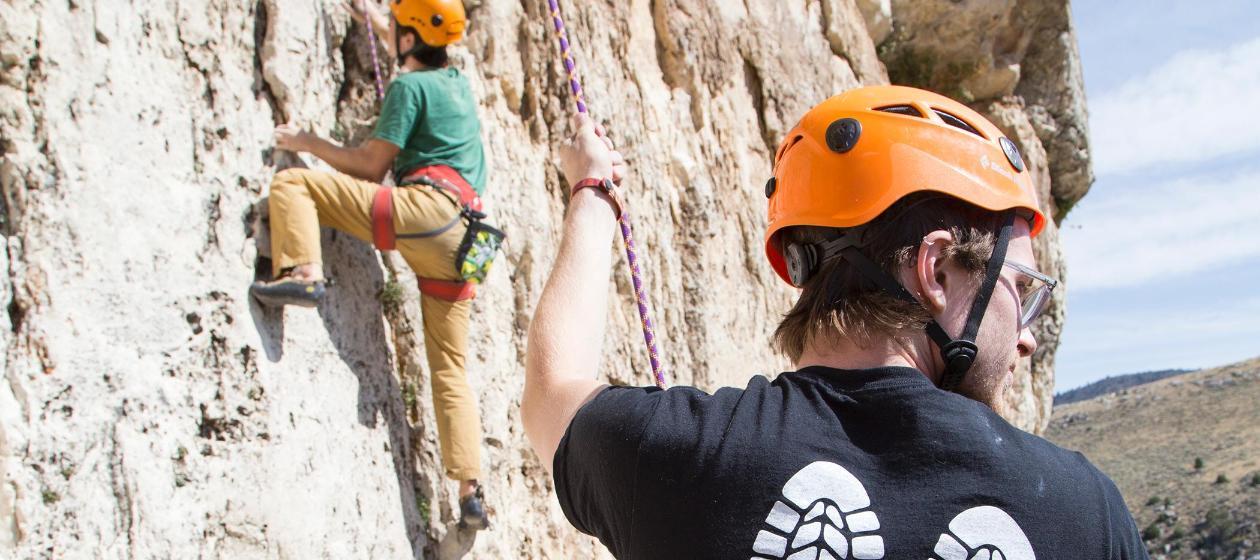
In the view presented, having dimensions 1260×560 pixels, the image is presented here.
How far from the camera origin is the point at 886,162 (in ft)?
5.44

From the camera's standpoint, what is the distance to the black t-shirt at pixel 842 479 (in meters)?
1.30

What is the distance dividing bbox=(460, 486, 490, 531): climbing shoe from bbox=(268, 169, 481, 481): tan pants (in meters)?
0.11

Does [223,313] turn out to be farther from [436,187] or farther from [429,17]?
[429,17]

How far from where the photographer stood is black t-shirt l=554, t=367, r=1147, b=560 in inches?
51.4

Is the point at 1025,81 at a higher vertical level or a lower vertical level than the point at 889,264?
higher

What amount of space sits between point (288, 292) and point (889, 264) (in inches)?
113

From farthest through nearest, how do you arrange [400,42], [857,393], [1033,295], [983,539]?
1. [400,42]
2. [1033,295]
3. [857,393]
4. [983,539]

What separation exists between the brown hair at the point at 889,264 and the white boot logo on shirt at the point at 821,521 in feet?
1.02

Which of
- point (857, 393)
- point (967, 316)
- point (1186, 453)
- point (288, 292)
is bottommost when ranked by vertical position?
point (1186, 453)

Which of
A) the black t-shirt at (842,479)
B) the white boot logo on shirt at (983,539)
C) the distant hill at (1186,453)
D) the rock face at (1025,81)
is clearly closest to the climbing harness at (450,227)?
the black t-shirt at (842,479)

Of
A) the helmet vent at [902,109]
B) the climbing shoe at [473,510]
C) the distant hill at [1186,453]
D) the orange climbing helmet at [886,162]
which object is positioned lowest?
the distant hill at [1186,453]

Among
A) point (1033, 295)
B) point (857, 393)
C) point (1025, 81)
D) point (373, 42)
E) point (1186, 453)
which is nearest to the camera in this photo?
point (857, 393)

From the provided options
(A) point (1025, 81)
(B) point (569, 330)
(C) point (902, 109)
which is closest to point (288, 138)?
(B) point (569, 330)

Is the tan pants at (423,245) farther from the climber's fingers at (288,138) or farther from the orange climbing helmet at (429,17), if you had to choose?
the orange climbing helmet at (429,17)
